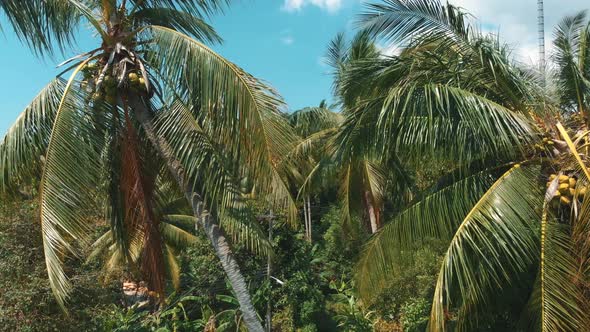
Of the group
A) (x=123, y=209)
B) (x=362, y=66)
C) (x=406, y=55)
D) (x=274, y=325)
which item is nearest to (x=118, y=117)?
(x=123, y=209)

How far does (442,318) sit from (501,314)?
3.57 m

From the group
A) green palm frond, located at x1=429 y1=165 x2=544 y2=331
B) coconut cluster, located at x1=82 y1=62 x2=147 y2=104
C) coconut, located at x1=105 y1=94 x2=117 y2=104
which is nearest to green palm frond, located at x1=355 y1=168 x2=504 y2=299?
green palm frond, located at x1=429 y1=165 x2=544 y2=331

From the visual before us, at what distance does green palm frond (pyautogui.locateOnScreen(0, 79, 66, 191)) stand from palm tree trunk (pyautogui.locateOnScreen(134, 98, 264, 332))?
3.30ft

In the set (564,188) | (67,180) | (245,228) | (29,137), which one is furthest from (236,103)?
(564,188)

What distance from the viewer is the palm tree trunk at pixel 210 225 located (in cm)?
772

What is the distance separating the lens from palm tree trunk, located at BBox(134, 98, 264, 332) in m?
7.72

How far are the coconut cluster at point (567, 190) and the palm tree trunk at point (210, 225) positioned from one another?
398cm

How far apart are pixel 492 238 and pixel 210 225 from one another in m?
3.55

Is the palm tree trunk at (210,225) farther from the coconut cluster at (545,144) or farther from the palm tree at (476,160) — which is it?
the coconut cluster at (545,144)

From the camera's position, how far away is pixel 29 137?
7367 millimetres

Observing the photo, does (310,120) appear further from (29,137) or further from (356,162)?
(29,137)

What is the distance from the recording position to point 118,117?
8.05 metres

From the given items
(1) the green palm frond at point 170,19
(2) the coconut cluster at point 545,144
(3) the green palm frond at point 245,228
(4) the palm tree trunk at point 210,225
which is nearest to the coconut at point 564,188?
(2) the coconut cluster at point 545,144

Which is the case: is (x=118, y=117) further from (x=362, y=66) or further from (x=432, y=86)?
(x=432, y=86)
